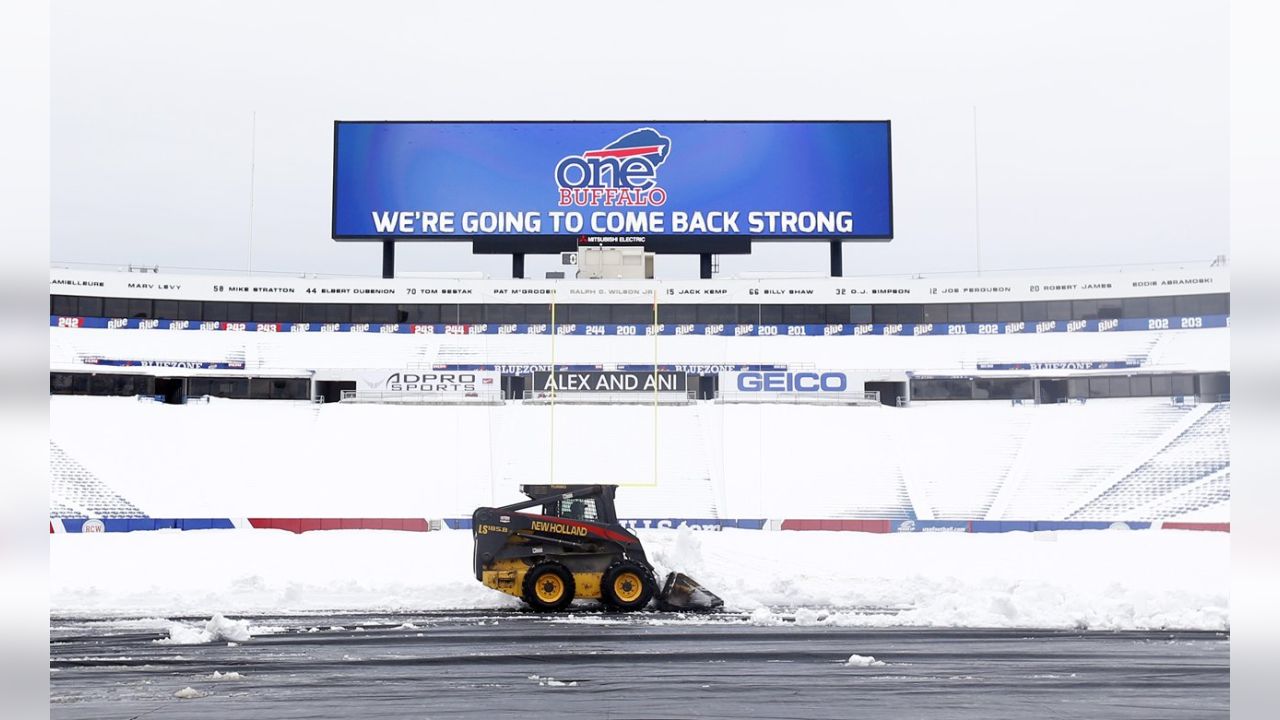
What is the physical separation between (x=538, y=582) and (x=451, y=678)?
5367mm

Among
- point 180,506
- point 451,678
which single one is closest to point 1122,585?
point 451,678

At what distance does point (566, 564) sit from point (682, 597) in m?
1.89

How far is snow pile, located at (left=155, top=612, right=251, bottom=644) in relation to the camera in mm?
13766

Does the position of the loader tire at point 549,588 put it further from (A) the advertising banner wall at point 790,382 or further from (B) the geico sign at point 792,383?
(B) the geico sign at point 792,383

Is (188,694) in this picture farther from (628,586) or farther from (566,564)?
(628,586)

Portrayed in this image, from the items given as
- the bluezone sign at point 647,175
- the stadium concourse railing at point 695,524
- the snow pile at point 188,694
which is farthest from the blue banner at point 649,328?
the snow pile at point 188,694

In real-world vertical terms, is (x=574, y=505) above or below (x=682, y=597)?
above

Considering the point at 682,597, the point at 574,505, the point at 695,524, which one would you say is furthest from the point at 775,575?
the point at 695,524

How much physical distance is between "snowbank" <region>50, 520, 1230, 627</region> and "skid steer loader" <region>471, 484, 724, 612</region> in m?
0.91

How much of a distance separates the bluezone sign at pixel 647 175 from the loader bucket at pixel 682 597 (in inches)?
1273

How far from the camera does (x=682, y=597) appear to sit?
55.9 feet

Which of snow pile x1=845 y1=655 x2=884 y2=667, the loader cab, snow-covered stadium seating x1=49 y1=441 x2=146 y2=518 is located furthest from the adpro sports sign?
snow pile x1=845 y1=655 x2=884 y2=667

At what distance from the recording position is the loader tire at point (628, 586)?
16531mm

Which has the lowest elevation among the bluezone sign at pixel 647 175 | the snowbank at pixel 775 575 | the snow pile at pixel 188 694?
the snowbank at pixel 775 575
